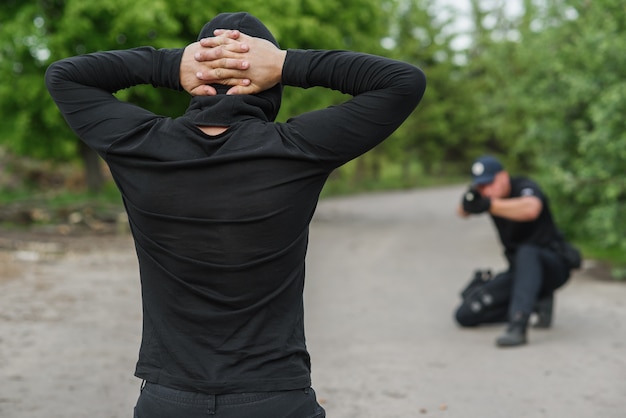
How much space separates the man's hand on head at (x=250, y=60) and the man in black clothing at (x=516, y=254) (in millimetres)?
5323

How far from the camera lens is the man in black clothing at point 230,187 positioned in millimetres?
2104

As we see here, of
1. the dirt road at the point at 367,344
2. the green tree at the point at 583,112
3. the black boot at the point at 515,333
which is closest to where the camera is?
the dirt road at the point at 367,344

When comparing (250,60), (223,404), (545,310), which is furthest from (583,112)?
(223,404)

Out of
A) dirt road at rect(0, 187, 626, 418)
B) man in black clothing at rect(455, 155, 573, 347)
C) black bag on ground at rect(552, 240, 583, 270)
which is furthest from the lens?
black bag on ground at rect(552, 240, 583, 270)

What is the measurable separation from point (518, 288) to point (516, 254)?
39cm

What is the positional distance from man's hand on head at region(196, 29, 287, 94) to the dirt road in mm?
3625

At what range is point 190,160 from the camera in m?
2.09

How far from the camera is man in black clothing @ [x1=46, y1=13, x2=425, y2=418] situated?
6.90 feet

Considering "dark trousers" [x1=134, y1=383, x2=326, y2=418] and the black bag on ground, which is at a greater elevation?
"dark trousers" [x1=134, y1=383, x2=326, y2=418]

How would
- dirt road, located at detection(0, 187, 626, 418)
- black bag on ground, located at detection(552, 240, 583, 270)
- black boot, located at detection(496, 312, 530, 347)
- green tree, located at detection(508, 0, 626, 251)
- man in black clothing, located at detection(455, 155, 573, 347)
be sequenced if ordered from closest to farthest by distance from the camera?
1. dirt road, located at detection(0, 187, 626, 418)
2. black boot, located at detection(496, 312, 530, 347)
3. man in black clothing, located at detection(455, 155, 573, 347)
4. black bag on ground, located at detection(552, 240, 583, 270)
5. green tree, located at detection(508, 0, 626, 251)

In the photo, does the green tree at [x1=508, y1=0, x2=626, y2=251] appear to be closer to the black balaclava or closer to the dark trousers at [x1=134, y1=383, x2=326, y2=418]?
the black balaclava

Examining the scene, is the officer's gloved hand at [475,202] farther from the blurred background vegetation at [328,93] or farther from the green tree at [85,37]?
the green tree at [85,37]

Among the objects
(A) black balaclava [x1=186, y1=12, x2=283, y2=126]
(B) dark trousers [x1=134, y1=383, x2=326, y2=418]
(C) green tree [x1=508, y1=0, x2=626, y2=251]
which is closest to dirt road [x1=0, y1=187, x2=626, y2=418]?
(C) green tree [x1=508, y1=0, x2=626, y2=251]

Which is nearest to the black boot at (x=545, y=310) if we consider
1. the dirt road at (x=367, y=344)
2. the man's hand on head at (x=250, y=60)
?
the dirt road at (x=367, y=344)
